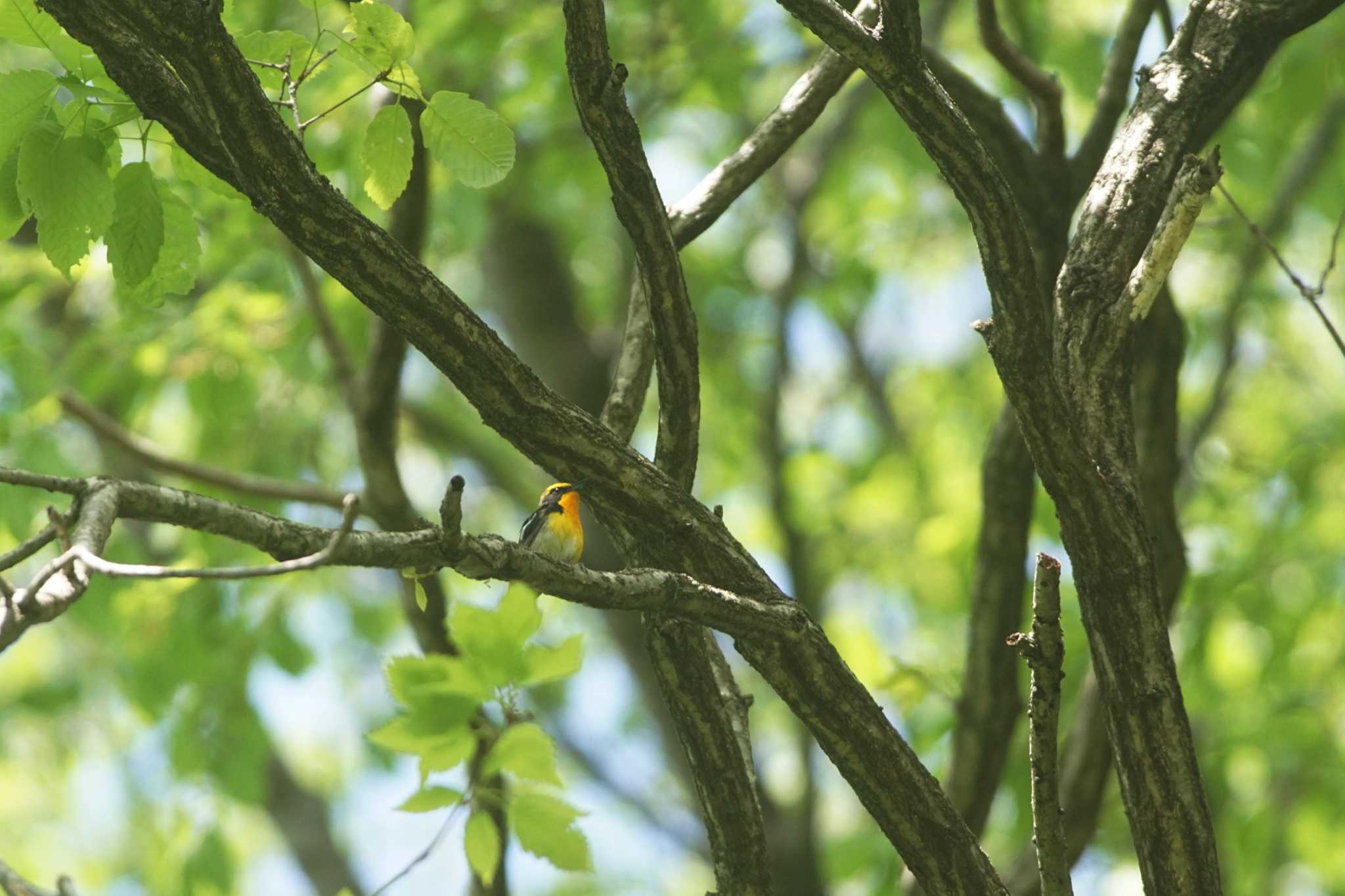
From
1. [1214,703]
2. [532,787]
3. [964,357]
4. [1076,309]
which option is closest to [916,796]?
[532,787]

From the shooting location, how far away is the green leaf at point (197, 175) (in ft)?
8.16

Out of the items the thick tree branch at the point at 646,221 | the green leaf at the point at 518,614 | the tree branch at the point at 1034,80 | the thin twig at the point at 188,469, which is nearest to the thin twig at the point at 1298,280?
the tree branch at the point at 1034,80

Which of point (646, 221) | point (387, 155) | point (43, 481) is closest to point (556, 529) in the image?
point (646, 221)

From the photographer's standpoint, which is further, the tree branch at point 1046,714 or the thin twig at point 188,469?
the thin twig at point 188,469

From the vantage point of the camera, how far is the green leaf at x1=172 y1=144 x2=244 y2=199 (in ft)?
8.16

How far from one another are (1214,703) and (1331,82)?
3.26 metres

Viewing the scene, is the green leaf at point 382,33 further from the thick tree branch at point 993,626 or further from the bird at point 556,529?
the thick tree branch at point 993,626

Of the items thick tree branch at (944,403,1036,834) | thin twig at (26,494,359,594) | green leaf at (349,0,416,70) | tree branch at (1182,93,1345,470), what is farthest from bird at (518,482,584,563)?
tree branch at (1182,93,1345,470)

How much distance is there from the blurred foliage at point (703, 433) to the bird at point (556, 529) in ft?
2.74

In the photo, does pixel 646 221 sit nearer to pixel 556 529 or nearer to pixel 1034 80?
pixel 1034 80

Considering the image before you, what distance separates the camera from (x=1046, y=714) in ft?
8.19

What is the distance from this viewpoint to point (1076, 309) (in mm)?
2863

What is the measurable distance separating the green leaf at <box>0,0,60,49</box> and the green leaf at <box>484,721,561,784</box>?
5.14 ft

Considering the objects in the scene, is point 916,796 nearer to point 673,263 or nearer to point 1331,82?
point 673,263
